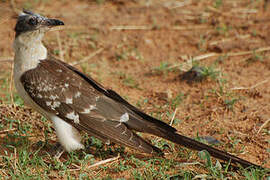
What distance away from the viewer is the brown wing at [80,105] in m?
3.95

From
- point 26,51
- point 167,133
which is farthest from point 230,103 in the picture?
point 26,51

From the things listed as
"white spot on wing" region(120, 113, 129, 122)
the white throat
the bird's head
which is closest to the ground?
"white spot on wing" region(120, 113, 129, 122)

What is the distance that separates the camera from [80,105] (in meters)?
4.06

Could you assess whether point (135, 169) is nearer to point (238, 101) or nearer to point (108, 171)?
point (108, 171)

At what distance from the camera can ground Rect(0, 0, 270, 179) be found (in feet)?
13.0

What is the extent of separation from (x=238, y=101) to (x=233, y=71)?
0.92 m

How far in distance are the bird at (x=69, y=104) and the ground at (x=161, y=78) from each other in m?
0.27

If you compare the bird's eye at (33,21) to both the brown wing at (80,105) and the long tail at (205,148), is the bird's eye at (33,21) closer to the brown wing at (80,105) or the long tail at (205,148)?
the brown wing at (80,105)

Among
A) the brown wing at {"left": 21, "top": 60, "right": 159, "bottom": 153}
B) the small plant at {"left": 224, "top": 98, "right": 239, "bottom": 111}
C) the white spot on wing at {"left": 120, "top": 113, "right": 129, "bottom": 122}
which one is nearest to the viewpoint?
the brown wing at {"left": 21, "top": 60, "right": 159, "bottom": 153}

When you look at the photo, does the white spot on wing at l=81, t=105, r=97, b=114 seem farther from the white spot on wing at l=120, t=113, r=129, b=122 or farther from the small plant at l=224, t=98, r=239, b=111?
the small plant at l=224, t=98, r=239, b=111

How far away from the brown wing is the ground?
0.31m

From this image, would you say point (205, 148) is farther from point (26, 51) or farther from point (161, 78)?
point (161, 78)

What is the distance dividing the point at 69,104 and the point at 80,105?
4.5 inches

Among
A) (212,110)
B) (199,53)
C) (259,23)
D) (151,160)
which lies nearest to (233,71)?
(199,53)
